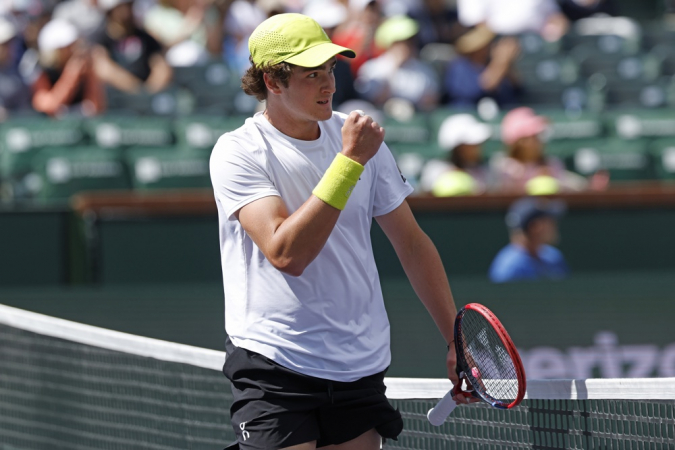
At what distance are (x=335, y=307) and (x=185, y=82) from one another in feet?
24.6

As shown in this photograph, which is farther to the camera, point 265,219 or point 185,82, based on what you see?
point 185,82

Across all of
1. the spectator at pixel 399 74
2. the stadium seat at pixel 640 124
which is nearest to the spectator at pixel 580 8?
the stadium seat at pixel 640 124

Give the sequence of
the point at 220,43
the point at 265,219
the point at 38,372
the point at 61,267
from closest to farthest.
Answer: the point at 265,219, the point at 38,372, the point at 61,267, the point at 220,43

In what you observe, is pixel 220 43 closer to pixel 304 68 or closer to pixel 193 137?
pixel 193 137

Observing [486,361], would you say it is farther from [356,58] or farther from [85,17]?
[85,17]

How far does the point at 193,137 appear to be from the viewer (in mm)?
8656

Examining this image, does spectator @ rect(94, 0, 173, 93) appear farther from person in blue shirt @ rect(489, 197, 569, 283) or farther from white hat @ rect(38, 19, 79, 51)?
person in blue shirt @ rect(489, 197, 569, 283)

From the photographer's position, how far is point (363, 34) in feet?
33.5

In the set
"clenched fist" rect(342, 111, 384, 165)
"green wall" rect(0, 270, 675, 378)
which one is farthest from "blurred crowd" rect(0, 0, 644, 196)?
"clenched fist" rect(342, 111, 384, 165)

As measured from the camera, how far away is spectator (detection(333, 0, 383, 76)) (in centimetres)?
1019

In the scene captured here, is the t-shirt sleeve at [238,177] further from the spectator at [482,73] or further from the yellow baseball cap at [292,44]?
the spectator at [482,73]

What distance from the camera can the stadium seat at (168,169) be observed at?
8.20 metres

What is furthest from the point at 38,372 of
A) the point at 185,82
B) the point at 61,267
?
the point at 185,82

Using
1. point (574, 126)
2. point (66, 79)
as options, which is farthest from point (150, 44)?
point (574, 126)
